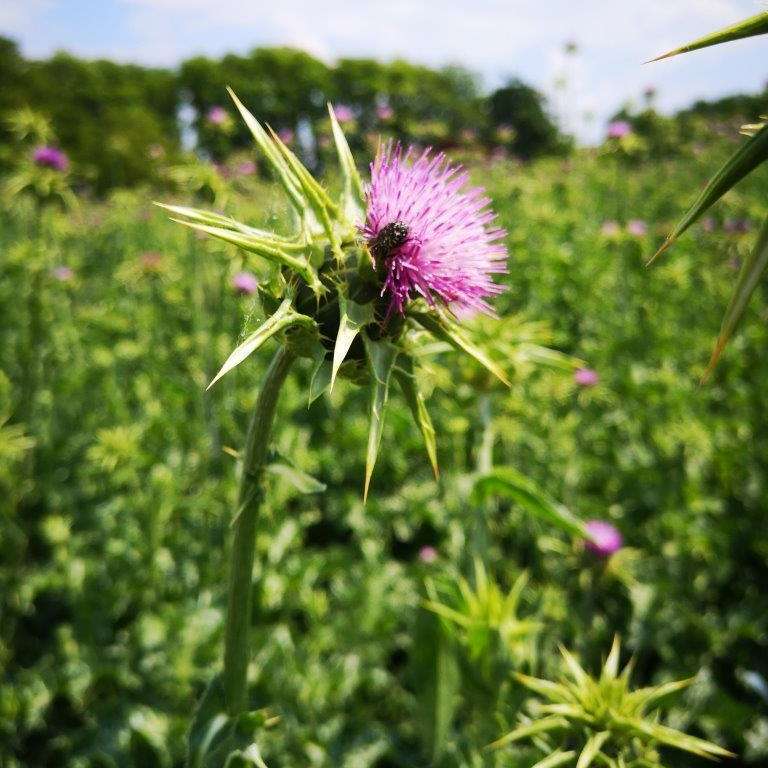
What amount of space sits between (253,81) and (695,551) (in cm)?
4746

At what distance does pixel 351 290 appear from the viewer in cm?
126

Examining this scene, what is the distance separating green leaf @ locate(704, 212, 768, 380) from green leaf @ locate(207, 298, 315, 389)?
0.64 metres

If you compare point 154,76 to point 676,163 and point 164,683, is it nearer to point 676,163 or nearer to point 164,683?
point 676,163

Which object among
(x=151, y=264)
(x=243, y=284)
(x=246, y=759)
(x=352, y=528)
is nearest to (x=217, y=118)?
(x=151, y=264)

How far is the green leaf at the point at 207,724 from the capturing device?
116 cm

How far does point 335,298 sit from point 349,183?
0.93ft

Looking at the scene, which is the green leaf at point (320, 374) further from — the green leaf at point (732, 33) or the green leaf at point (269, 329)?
the green leaf at point (732, 33)

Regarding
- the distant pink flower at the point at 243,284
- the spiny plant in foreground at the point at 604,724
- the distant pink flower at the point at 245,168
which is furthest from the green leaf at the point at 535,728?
the distant pink flower at the point at 245,168

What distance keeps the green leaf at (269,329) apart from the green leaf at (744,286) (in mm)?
636

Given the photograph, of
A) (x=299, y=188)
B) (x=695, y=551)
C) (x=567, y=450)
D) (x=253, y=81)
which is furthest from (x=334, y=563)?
(x=253, y=81)

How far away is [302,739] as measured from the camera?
249cm

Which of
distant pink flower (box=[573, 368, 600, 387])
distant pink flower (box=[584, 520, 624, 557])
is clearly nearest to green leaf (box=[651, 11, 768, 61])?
distant pink flower (box=[584, 520, 624, 557])

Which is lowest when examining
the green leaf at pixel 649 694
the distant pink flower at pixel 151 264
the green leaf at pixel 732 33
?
the green leaf at pixel 649 694

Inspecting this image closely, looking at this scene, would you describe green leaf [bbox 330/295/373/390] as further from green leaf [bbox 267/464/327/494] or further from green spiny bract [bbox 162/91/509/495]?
green leaf [bbox 267/464/327/494]
